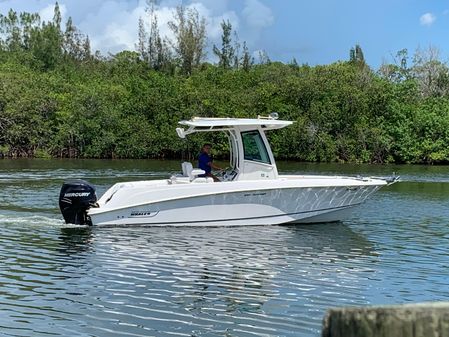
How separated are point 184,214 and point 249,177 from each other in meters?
2.05

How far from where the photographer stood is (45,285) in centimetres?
1042

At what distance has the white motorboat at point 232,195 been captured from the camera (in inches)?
623

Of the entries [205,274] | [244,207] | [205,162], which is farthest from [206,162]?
[205,274]

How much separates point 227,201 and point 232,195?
27 centimetres

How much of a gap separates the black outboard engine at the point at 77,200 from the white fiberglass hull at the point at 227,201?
0.21 meters

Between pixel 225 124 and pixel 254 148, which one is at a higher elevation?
pixel 225 124

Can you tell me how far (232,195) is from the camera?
16.0m

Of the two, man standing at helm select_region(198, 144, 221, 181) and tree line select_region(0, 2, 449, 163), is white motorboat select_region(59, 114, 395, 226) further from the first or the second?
tree line select_region(0, 2, 449, 163)

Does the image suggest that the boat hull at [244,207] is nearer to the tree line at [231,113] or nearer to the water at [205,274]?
the water at [205,274]

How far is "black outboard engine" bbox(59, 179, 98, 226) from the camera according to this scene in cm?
1570

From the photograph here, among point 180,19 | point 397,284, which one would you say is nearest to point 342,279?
point 397,284

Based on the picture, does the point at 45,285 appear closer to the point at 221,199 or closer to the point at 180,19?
the point at 221,199

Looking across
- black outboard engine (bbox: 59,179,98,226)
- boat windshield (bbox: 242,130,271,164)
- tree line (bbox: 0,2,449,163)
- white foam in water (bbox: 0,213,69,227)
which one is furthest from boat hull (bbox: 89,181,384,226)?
tree line (bbox: 0,2,449,163)

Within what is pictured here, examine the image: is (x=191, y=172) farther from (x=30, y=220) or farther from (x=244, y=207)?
(x=30, y=220)
